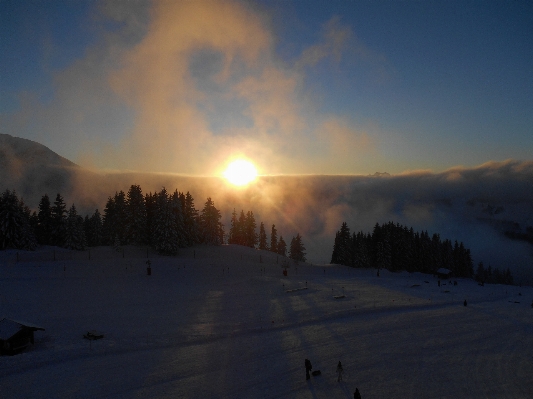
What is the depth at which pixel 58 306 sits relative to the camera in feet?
120

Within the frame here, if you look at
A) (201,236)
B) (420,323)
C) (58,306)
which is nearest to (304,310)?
(420,323)

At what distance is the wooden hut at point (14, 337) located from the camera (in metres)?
24.8

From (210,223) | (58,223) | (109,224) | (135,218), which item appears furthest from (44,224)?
(210,223)

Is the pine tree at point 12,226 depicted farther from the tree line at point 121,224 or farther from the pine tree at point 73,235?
the pine tree at point 73,235

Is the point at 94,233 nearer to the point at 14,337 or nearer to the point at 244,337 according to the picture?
the point at 14,337

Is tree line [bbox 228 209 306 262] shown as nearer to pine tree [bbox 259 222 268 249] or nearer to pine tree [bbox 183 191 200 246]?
pine tree [bbox 259 222 268 249]

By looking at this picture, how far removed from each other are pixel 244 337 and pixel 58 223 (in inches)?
2246

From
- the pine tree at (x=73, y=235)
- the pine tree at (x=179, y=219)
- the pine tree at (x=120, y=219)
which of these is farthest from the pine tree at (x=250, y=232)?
the pine tree at (x=73, y=235)

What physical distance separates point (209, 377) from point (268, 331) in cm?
1102

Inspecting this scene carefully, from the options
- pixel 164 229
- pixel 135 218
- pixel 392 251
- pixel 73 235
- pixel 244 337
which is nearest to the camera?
pixel 244 337

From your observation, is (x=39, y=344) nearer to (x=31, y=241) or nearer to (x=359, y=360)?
(x=359, y=360)

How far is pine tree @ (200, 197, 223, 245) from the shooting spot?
284ft

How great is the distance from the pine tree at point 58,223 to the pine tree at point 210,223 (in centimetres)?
3245

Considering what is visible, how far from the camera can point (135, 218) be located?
243 ft
